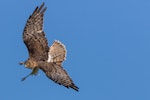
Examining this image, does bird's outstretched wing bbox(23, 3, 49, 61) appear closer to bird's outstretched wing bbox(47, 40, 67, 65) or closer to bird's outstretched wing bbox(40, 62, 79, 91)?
bird's outstretched wing bbox(47, 40, 67, 65)

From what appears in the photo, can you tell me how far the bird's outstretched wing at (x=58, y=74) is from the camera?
14.1 m

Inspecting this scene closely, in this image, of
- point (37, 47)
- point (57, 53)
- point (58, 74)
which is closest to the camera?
point (58, 74)

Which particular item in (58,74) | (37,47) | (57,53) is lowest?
(58,74)

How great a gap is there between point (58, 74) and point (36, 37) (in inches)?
56.9

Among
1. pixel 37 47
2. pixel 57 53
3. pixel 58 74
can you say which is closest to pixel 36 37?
pixel 37 47

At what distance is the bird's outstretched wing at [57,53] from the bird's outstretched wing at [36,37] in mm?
206

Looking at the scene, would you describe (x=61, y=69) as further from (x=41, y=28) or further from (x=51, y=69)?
(x=41, y=28)

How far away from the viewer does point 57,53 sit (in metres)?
15.9

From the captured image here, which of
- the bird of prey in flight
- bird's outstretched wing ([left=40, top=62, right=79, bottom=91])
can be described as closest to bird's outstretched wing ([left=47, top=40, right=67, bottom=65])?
the bird of prey in flight

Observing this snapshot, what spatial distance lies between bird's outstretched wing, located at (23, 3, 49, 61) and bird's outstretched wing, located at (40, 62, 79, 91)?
47 centimetres

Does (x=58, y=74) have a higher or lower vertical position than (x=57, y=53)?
lower

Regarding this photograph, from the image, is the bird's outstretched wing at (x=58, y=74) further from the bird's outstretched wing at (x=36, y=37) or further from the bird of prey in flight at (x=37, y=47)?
the bird's outstretched wing at (x=36, y=37)

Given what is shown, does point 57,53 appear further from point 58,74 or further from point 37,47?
point 58,74

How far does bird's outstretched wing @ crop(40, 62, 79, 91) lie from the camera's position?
14.1 meters
